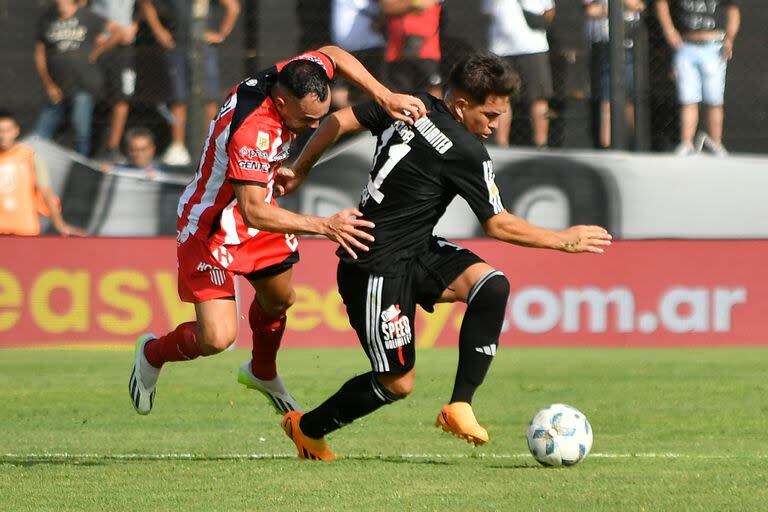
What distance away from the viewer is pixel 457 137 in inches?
252

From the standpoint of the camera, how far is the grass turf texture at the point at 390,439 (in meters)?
5.66

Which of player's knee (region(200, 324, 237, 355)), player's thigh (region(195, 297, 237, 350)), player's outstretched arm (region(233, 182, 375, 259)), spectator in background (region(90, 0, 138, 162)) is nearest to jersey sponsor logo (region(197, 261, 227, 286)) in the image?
player's thigh (region(195, 297, 237, 350))

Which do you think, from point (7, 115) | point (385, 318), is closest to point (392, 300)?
point (385, 318)

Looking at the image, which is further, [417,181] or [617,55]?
[617,55]

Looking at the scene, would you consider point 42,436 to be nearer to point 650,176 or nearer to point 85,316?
point 85,316

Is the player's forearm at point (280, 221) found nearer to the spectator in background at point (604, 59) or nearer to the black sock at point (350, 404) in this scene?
the black sock at point (350, 404)

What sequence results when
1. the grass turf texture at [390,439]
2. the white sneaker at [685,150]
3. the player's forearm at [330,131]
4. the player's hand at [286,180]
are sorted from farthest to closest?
the white sneaker at [685,150]
the player's hand at [286,180]
the player's forearm at [330,131]
the grass turf texture at [390,439]

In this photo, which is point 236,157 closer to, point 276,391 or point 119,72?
point 276,391

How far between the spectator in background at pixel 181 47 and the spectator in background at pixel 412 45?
1.57 m

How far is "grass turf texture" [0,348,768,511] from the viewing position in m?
5.66

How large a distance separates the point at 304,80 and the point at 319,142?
15.1 inches

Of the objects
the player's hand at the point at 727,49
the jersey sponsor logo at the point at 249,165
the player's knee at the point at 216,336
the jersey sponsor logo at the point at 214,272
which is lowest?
the player's knee at the point at 216,336

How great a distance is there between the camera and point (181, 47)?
13547 mm

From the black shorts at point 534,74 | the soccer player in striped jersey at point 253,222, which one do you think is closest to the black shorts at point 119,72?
the black shorts at point 534,74
